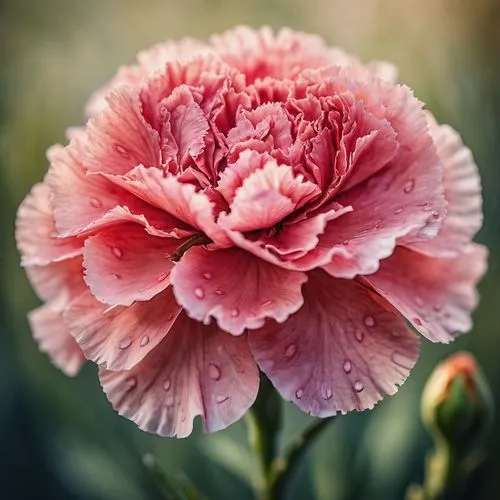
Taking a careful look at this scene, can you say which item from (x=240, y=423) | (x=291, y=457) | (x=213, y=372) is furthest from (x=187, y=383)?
(x=240, y=423)

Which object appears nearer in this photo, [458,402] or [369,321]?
[369,321]

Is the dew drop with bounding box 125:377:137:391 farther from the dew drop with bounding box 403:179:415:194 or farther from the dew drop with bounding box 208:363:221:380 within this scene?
the dew drop with bounding box 403:179:415:194

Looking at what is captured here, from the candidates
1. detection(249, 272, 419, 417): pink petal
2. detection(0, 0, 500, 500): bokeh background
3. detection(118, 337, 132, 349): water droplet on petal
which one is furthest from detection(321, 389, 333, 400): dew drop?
detection(0, 0, 500, 500): bokeh background

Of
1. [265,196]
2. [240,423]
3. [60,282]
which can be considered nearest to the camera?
[265,196]

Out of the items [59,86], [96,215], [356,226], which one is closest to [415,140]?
[356,226]

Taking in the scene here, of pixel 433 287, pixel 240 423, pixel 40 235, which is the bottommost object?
pixel 240 423

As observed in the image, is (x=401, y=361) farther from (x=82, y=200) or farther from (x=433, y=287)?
(x=82, y=200)

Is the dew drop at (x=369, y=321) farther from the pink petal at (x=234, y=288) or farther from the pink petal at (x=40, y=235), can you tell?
the pink petal at (x=40, y=235)

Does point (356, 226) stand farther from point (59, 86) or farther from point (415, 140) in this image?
point (59, 86)
